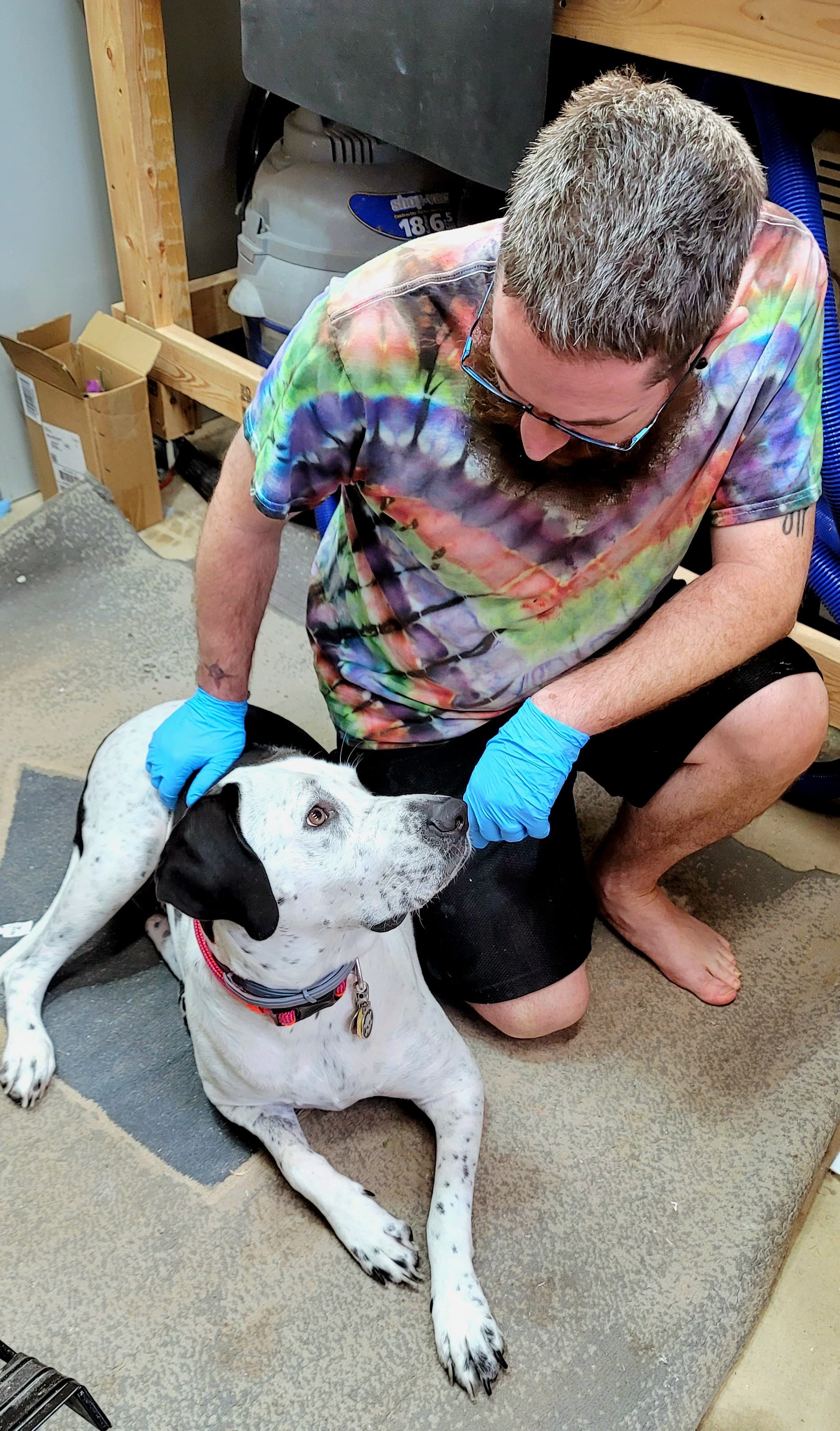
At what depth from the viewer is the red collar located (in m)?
1.40

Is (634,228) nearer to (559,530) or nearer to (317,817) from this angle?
(559,530)

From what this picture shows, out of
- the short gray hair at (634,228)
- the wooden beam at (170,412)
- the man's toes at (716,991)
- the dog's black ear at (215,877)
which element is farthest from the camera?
the wooden beam at (170,412)

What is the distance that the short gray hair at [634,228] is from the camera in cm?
107

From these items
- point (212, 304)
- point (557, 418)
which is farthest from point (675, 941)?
point (212, 304)

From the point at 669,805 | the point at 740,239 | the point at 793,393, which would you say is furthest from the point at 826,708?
the point at 740,239

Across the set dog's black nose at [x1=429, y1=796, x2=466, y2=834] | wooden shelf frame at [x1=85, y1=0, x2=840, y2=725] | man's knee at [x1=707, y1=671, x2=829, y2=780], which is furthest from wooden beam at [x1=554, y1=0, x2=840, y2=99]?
dog's black nose at [x1=429, y1=796, x2=466, y2=834]

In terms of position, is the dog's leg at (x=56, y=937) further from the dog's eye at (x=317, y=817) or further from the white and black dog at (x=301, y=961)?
the dog's eye at (x=317, y=817)

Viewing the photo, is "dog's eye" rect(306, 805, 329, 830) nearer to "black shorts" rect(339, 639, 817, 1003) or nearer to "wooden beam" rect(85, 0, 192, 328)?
"black shorts" rect(339, 639, 817, 1003)

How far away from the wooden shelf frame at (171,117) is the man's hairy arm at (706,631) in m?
0.64

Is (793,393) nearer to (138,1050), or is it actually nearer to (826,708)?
(826,708)

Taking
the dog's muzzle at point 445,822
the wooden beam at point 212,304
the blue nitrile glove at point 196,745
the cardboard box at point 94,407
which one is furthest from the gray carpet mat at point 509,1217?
the wooden beam at point 212,304

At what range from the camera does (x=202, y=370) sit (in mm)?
2885

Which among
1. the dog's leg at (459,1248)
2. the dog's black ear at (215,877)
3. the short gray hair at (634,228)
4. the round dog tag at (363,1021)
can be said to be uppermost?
the short gray hair at (634,228)

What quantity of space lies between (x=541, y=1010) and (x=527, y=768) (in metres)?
0.51
